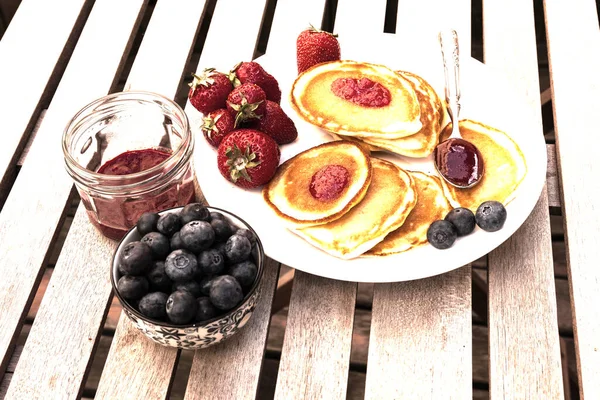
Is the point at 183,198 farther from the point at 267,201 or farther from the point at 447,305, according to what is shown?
the point at 447,305

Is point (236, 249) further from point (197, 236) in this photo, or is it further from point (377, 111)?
point (377, 111)

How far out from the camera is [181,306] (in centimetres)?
106

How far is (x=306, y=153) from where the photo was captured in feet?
4.62

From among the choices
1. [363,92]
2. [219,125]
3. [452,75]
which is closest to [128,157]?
[219,125]

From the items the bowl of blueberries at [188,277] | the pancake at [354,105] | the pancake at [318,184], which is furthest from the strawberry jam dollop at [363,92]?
the bowl of blueberries at [188,277]

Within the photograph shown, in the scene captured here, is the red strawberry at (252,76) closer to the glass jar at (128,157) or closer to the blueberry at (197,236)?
the glass jar at (128,157)

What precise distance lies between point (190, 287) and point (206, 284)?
0.03 m

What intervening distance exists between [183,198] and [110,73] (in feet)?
1.68

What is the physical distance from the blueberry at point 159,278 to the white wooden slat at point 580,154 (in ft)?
2.31

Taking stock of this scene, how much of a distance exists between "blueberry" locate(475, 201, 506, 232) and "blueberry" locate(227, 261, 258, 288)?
0.42 metres

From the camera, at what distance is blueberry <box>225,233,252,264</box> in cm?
112

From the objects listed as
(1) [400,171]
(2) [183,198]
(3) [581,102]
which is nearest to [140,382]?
(2) [183,198]

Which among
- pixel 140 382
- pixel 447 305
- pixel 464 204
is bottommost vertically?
pixel 140 382

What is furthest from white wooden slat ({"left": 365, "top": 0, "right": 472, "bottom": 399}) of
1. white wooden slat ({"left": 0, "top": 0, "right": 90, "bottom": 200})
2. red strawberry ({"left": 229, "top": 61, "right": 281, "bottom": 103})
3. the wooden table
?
white wooden slat ({"left": 0, "top": 0, "right": 90, "bottom": 200})
